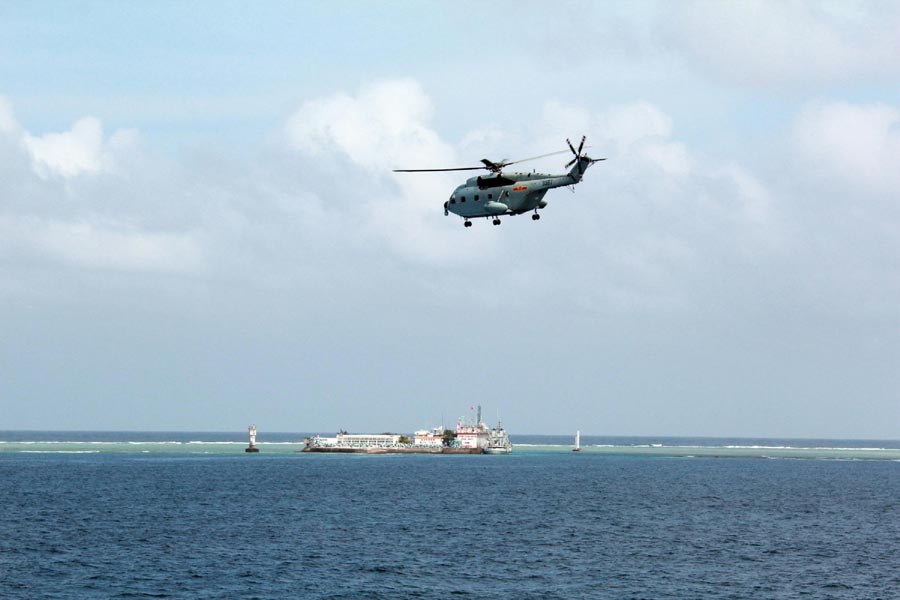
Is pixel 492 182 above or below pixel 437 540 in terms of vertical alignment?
above

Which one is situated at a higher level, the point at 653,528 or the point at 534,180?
the point at 534,180

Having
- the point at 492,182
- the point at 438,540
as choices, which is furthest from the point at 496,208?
the point at 438,540

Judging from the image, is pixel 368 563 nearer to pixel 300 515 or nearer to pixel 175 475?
pixel 300 515

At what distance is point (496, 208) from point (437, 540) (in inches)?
1372

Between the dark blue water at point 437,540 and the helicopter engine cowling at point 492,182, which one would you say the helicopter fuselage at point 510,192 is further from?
the dark blue water at point 437,540

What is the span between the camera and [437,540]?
93.4 metres

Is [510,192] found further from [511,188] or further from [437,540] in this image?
[437,540]

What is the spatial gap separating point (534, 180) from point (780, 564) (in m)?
36.4

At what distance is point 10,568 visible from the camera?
75.6 m

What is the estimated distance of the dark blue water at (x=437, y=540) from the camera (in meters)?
71.1

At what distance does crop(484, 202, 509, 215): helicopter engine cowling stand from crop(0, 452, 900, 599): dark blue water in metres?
25.4

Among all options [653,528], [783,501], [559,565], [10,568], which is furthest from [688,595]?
[783,501]

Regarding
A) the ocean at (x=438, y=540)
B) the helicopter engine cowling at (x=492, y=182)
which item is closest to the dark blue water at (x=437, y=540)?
the ocean at (x=438, y=540)

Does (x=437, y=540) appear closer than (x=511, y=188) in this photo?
No
